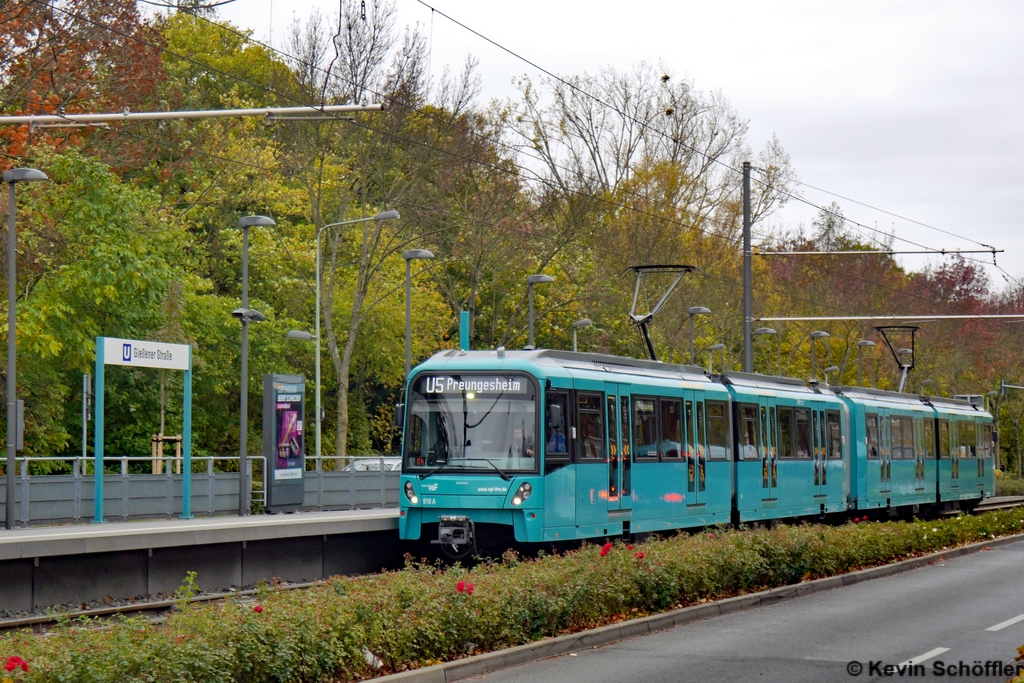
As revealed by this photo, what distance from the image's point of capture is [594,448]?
19.8 meters

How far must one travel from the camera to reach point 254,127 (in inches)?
Answer: 1885

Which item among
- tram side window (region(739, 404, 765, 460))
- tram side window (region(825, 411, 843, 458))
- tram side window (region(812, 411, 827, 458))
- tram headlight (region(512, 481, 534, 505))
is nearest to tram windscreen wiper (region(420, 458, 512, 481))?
tram headlight (region(512, 481, 534, 505))

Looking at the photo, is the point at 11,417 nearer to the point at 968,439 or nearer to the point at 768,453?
the point at 768,453

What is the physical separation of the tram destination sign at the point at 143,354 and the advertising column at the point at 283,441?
1.79m

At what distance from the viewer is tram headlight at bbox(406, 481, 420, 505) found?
1925cm

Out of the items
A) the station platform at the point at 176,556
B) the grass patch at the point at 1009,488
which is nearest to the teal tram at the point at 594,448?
the station platform at the point at 176,556

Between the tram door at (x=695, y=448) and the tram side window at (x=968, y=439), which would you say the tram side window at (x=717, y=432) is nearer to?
the tram door at (x=695, y=448)

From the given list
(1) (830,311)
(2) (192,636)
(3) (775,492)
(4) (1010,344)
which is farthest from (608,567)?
(4) (1010,344)

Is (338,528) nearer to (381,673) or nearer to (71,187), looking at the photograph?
(381,673)

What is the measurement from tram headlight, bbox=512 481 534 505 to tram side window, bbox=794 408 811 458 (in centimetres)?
1091

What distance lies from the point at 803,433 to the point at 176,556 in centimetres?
1481

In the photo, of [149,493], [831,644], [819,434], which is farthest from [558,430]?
[819,434]

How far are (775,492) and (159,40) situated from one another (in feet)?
64.9

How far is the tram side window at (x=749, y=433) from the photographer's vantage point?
25.3m
